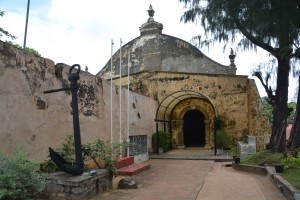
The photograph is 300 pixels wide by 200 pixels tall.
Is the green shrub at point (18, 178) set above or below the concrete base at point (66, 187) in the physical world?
above

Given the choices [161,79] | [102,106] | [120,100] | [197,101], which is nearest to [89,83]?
[102,106]

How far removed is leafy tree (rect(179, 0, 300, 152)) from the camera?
853cm

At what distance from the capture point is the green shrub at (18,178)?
3.91m

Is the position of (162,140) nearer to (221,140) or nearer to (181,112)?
(221,140)

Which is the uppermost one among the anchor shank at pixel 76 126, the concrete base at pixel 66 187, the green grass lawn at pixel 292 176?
the anchor shank at pixel 76 126

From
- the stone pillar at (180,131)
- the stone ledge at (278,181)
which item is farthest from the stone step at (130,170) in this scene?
the stone pillar at (180,131)

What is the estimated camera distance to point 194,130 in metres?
21.0

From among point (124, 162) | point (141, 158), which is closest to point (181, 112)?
point (141, 158)

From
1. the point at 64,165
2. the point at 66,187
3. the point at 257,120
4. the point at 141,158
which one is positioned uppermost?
the point at 257,120

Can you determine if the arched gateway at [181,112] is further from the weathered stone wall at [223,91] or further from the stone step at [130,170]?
the stone step at [130,170]

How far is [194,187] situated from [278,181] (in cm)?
163

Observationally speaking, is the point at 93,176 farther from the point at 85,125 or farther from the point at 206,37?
the point at 206,37

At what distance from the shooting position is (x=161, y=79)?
1636 centimetres

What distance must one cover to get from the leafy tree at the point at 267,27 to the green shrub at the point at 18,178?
672 centimetres
